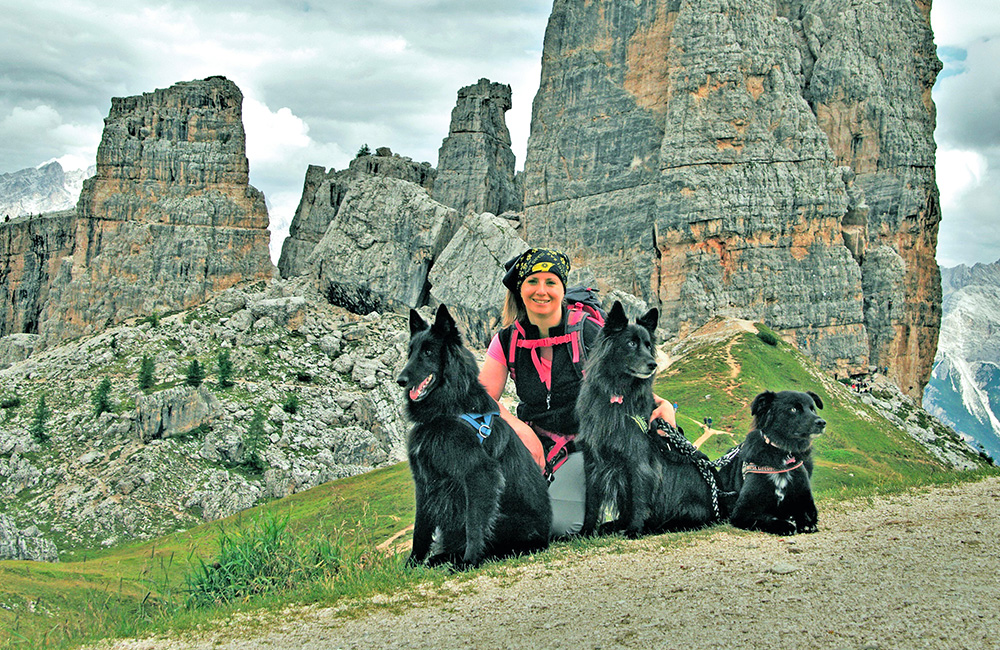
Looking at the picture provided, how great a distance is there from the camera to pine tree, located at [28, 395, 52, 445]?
29234 millimetres

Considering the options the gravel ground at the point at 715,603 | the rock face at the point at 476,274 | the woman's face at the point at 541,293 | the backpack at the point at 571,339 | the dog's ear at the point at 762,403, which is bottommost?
the gravel ground at the point at 715,603

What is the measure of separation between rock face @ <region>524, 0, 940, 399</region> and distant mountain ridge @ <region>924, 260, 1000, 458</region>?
76.5 m

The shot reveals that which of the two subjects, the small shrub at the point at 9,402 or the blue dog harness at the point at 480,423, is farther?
the small shrub at the point at 9,402

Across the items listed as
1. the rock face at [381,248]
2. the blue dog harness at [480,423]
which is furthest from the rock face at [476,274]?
the blue dog harness at [480,423]

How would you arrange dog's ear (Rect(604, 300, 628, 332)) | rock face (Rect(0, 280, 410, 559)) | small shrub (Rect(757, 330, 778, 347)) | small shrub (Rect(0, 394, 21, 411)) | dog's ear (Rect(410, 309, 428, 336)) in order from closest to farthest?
1. dog's ear (Rect(410, 309, 428, 336))
2. dog's ear (Rect(604, 300, 628, 332))
3. rock face (Rect(0, 280, 410, 559))
4. small shrub (Rect(757, 330, 778, 347))
5. small shrub (Rect(0, 394, 21, 411))

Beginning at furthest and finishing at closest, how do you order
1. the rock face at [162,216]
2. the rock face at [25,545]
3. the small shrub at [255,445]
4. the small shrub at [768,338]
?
the rock face at [162,216], the small shrub at [768,338], the small shrub at [255,445], the rock face at [25,545]

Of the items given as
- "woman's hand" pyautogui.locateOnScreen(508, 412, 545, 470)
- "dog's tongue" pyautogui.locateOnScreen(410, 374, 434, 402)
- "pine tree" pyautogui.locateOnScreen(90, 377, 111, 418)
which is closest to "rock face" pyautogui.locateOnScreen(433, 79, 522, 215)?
"pine tree" pyautogui.locateOnScreen(90, 377, 111, 418)

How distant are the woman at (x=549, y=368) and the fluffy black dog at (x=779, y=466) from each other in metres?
0.85

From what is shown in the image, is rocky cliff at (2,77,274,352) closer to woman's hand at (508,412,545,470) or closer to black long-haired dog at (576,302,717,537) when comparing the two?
woman's hand at (508,412,545,470)

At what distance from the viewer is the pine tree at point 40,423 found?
29.2 m

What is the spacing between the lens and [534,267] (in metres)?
6.77

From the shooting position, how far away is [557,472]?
6.78 m

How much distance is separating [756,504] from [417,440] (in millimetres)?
3221

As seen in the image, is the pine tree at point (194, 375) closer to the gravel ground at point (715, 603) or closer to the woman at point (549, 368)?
the woman at point (549, 368)
